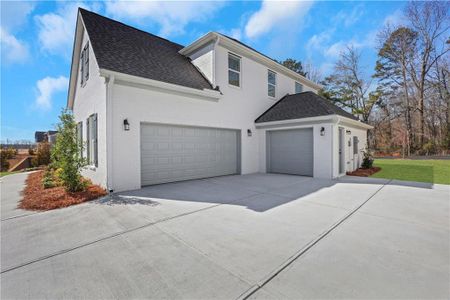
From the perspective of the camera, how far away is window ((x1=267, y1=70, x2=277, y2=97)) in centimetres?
1291

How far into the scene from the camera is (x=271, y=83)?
43.1 ft

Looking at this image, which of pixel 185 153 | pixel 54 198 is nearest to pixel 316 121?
pixel 185 153

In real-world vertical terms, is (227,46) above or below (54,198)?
above

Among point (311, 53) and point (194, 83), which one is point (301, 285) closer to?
point (194, 83)

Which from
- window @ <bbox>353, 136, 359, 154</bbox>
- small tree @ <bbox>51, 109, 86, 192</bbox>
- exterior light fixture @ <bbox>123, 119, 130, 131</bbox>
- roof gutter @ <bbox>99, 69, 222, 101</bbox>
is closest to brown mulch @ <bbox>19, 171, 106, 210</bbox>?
small tree @ <bbox>51, 109, 86, 192</bbox>

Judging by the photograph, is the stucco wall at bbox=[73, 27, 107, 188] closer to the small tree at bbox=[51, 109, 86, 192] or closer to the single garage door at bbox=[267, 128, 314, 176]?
the small tree at bbox=[51, 109, 86, 192]

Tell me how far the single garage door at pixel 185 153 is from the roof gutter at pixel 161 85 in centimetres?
142

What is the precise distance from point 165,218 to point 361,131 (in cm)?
1368

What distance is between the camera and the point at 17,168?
1616cm

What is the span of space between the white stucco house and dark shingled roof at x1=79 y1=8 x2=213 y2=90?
56 millimetres

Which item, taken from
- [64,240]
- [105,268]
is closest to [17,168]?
[64,240]

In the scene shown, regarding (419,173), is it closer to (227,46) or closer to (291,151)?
(291,151)

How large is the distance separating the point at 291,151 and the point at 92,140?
9252 millimetres

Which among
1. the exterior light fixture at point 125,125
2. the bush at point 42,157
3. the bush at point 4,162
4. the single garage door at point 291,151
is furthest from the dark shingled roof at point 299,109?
the bush at point 4,162
